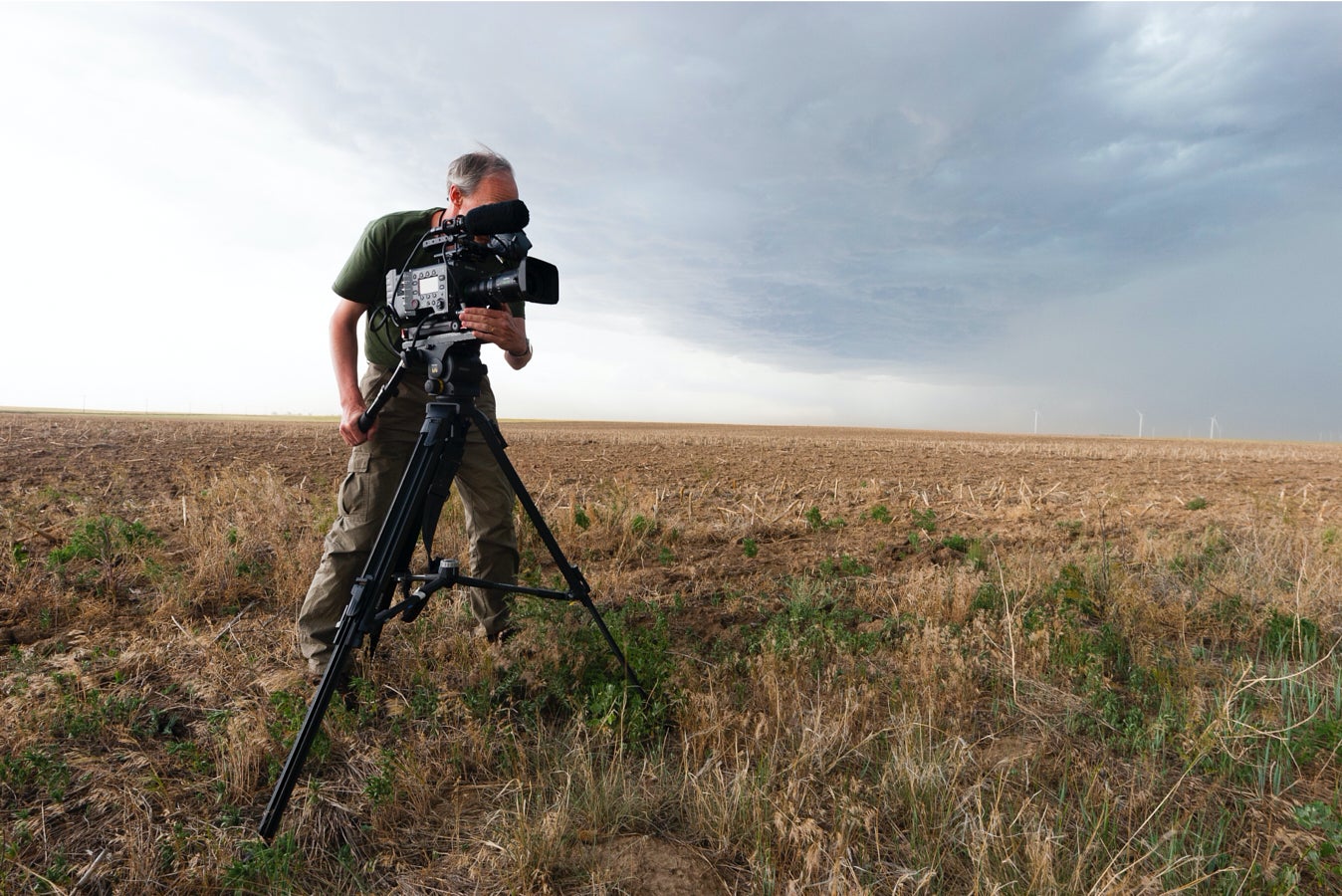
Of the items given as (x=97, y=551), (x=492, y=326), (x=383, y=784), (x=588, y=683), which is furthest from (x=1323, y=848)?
(x=97, y=551)

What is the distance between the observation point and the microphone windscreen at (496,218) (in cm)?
254

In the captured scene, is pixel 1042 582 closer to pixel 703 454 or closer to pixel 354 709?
pixel 354 709

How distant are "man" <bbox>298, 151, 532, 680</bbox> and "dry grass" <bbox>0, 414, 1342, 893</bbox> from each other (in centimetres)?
40

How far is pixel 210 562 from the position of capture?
15.7ft

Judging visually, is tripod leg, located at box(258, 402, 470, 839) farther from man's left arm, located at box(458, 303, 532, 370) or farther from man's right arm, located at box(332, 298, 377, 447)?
man's right arm, located at box(332, 298, 377, 447)

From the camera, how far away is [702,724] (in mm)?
2867

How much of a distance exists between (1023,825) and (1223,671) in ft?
8.26

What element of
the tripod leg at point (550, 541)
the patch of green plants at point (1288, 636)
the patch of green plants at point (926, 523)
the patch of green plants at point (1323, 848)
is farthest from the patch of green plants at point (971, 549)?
the tripod leg at point (550, 541)

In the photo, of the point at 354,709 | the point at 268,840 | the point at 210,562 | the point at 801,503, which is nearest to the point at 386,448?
the point at 354,709

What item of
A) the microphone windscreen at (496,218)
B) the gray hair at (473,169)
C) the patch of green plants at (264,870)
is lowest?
the patch of green plants at (264,870)

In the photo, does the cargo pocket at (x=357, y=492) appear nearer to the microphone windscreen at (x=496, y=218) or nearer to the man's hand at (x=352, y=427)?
the man's hand at (x=352, y=427)

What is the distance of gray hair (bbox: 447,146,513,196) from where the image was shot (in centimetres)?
319

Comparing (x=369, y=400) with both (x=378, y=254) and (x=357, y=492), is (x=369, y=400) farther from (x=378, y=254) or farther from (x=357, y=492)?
(x=378, y=254)

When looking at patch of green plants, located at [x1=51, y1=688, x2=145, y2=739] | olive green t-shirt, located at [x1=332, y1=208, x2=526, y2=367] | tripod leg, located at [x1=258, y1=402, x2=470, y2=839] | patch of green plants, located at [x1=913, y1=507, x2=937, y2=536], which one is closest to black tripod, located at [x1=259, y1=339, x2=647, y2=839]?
tripod leg, located at [x1=258, y1=402, x2=470, y2=839]
